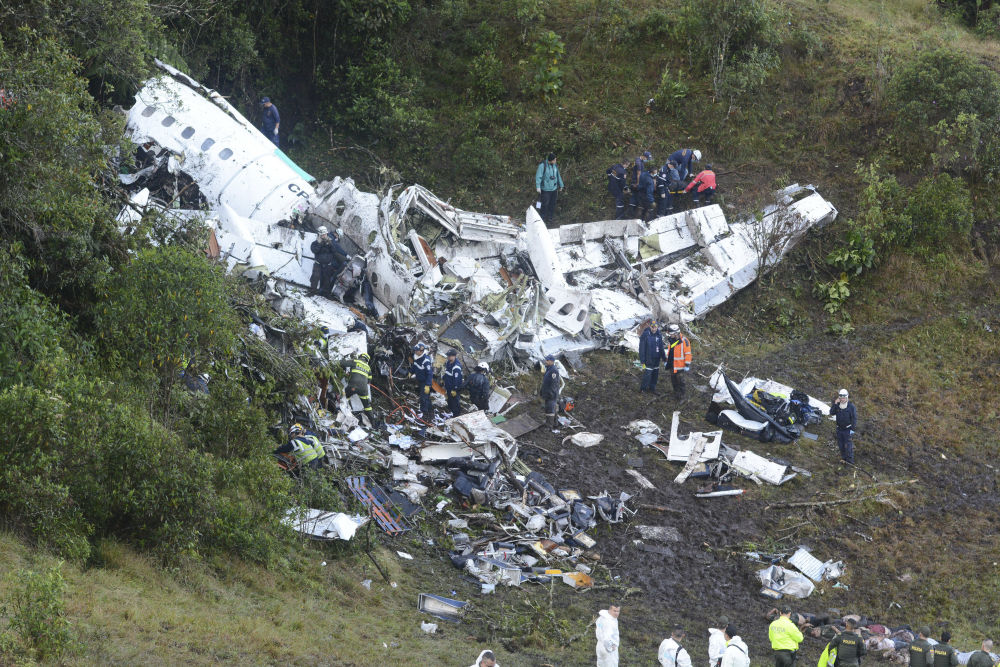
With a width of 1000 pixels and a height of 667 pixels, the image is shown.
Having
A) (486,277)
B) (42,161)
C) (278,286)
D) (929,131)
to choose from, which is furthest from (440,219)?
(929,131)

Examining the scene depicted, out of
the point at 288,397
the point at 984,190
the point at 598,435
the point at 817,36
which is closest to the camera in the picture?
the point at 288,397

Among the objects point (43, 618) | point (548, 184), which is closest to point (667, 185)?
point (548, 184)

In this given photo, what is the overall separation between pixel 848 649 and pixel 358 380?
7967mm

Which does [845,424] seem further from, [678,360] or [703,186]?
[703,186]

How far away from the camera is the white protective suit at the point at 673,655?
998 centimetres

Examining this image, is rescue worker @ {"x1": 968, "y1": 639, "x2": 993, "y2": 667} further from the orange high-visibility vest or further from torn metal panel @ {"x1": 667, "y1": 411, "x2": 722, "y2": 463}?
the orange high-visibility vest

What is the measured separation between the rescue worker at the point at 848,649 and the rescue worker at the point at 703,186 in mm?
12844

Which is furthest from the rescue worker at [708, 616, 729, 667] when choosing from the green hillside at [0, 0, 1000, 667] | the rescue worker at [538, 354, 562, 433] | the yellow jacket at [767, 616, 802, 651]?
the rescue worker at [538, 354, 562, 433]

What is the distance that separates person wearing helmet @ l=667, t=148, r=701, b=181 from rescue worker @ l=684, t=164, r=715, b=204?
274mm

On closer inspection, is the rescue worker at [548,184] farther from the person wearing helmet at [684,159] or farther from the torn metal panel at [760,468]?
the torn metal panel at [760,468]

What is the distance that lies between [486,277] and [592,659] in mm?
9234

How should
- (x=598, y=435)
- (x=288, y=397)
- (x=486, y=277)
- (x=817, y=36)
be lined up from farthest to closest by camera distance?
(x=817, y=36) → (x=486, y=277) → (x=598, y=435) → (x=288, y=397)

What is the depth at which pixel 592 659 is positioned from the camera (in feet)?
35.1

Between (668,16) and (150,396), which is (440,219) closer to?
(150,396)
